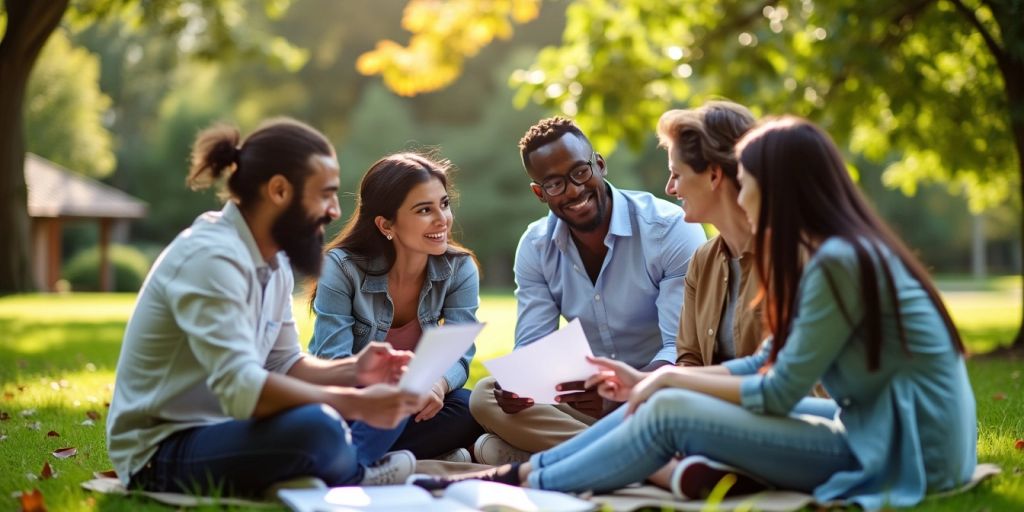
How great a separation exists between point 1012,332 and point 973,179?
195 cm

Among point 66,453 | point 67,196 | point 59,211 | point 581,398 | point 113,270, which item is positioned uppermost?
point 581,398

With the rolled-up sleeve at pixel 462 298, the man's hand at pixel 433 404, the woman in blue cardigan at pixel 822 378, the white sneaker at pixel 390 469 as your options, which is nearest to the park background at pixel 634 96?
the woman in blue cardigan at pixel 822 378

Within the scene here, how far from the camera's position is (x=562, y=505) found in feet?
12.3

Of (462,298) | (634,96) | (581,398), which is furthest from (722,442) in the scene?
(634,96)

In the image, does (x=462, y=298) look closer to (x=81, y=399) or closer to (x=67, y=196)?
(x=81, y=399)

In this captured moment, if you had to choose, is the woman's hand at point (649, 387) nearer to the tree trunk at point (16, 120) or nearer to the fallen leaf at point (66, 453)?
the fallen leaf at point (66, 453)

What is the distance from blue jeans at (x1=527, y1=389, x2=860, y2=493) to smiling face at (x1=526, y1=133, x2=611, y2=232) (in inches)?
68.9

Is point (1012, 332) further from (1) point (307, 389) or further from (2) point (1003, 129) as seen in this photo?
(1) point (307, 389)

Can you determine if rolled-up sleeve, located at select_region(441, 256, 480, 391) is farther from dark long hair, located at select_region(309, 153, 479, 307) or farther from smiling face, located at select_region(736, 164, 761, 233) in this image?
smiling face, located at select_region(736, 164, 761, 233)

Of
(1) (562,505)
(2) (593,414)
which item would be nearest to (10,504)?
(1) (562,505)

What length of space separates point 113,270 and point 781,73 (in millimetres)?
24385

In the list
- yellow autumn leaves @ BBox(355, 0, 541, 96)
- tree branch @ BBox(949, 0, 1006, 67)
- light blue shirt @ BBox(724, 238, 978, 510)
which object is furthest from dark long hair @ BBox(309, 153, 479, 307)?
yellow autumn leaves @ BBox(355, 0, 541, 96)

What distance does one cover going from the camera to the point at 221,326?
3.76 metres

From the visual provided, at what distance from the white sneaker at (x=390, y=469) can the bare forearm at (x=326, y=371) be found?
1.25 feet
